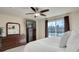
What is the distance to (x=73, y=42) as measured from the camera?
1.12 meters

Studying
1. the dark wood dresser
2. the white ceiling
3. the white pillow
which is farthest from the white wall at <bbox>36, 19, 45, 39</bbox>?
the white pillow

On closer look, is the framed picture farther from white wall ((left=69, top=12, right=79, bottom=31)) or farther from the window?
white wall ((left=69, top=12, right=79, bottom=31))

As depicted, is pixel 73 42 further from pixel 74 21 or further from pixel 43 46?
pixel 43 46

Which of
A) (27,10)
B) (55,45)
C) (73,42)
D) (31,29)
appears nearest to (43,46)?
(55,45)

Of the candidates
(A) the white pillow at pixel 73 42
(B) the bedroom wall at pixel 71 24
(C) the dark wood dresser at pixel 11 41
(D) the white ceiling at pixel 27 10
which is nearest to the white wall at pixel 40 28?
(B) the bedroom wall at pixel 71 24

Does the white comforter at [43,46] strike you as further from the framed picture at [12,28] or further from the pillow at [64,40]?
the framed picture at [12,28]

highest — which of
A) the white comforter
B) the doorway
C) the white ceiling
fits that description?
the white ceiling

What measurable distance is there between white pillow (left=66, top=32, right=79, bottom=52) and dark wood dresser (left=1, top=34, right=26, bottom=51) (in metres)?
0.64

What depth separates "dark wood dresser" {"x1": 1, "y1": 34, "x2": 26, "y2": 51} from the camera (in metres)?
1.08

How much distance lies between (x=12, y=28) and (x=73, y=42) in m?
0.88

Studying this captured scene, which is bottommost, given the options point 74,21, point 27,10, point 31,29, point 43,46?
point 43,46
